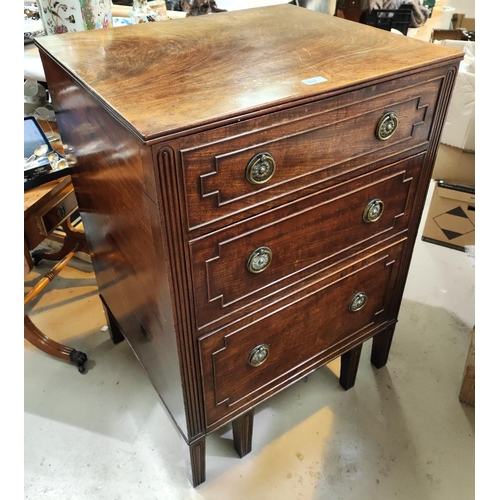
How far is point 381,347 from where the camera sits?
1.54 meters

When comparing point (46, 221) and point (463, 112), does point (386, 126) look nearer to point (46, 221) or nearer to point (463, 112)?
point (46, 221)

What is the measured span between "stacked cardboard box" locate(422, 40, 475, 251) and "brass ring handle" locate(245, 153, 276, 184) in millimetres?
1458

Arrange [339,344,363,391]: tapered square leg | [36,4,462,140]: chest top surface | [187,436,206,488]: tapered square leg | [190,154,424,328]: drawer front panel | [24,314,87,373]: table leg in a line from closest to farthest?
[36,4,462,140]: chest top surface
[190,154,424,328]: drawer front panel
[187,436,206,488]: tapered square leg
[339,344,363,391]: tapered square leg
[24,314,87,373]: table leg

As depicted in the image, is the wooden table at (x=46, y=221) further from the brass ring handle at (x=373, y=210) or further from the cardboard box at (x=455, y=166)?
the cardboard box at (x=455, y=166)

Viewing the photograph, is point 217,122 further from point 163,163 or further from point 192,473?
point 192,473

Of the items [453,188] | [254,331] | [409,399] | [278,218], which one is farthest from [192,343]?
[453,188]

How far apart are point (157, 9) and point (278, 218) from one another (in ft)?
3.22

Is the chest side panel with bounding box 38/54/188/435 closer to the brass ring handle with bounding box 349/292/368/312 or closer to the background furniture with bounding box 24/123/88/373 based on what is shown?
the background furniture with bounding box 24/123/88/373

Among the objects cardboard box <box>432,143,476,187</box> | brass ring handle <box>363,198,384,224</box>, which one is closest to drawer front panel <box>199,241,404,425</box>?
brass ring handle <box>363,198,384,224</box>

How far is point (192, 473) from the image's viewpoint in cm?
123

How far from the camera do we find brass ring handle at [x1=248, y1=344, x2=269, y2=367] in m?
1.10

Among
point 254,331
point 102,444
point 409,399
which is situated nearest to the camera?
point 254,331

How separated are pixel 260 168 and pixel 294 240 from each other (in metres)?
0.22

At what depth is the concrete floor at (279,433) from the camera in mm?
1276
